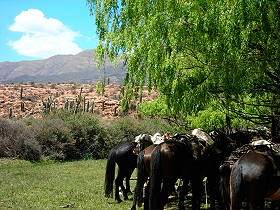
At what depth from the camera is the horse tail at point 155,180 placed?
8336mm

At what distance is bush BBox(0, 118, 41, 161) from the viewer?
2303 centimetres

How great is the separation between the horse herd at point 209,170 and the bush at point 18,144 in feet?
43.2

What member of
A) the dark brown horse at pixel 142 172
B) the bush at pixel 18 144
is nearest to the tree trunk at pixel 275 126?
the dark brown horse at pixel 142 172

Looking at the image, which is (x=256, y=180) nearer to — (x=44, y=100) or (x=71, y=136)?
(x=71, y=136)

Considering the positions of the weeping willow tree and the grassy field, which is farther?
the grassy field

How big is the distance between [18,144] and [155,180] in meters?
17.0

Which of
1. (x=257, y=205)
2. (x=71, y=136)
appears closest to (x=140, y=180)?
(x=257, y=205)

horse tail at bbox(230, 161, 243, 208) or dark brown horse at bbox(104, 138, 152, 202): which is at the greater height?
horse tail at bbox(230, 161, 243, 208)

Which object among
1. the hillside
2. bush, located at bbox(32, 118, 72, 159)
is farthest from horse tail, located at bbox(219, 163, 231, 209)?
the hillside

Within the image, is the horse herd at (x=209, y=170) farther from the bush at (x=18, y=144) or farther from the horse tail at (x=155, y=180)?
the bush at (x=18, y=144)

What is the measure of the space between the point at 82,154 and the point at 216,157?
18555 millimetres

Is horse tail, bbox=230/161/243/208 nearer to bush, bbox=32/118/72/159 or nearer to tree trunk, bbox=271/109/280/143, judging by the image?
tree trunk, bbox=271/109/280/143

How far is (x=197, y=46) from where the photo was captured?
8336mm

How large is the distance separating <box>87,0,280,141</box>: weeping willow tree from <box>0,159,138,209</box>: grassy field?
4079 mm
